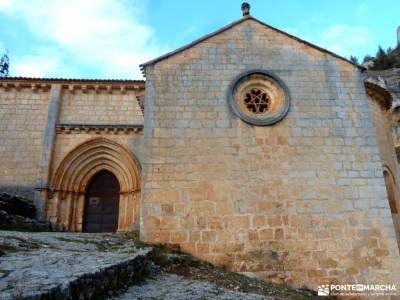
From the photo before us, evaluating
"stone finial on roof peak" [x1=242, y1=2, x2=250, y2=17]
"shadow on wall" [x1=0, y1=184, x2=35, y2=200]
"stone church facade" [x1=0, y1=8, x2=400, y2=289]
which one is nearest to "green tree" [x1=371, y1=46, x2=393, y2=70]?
"stone church facade" [x1=0, y1=8, x2=400, y2=289]

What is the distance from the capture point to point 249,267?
6355 millimetres

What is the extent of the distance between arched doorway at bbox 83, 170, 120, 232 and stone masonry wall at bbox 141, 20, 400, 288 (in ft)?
16.5

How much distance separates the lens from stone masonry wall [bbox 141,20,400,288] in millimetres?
6484

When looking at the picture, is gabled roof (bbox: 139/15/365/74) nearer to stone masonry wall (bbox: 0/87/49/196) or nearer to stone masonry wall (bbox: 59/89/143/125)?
stone masonry wall (bbox: 59/89/143/125)

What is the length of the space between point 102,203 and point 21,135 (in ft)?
12.8

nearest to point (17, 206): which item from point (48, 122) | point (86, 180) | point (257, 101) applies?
point (86, 180)

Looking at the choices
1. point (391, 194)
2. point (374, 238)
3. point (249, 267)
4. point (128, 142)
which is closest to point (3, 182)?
point (128, 142)

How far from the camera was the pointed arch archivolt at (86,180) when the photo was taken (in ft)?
34.9

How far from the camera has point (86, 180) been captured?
11320mm

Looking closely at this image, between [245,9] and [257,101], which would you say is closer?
[257,101]

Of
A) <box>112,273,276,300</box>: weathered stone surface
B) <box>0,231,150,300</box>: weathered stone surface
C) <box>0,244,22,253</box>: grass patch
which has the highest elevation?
<box>0,244,22,253</box>: grass patch
